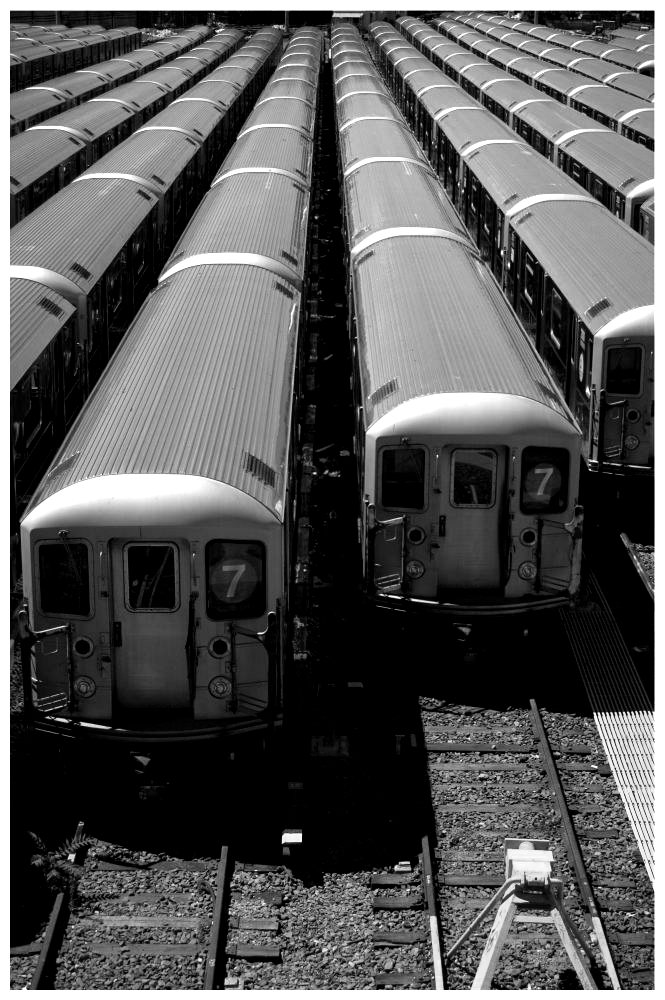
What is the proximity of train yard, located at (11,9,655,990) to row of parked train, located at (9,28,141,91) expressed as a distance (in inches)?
1015

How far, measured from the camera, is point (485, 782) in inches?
357

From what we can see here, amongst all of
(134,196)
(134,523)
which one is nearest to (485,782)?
(134,523)

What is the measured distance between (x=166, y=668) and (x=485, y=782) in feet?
8.83

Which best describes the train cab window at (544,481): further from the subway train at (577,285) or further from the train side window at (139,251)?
the train side window at (139,251)

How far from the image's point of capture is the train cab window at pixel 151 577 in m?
8.28

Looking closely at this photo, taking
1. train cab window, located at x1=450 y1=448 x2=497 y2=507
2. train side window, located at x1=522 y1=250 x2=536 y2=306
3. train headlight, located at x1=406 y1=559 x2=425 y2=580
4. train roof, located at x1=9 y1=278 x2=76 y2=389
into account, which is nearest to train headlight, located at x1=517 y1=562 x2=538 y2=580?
train cab window, located at x1=450 y1=448 x2=497 y2=507

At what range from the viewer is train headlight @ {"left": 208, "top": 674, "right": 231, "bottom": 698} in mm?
8516

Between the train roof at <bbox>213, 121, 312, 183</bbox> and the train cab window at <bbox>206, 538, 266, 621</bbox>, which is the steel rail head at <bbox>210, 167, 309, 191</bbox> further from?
the train cab window at <bbox>206, 538, 266, 621</bbox>

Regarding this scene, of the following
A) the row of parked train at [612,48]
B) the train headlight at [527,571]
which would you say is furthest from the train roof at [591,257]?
the row of parked train at [612,48]

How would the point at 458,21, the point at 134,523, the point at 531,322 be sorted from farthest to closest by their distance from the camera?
1. the point at 458,21
2. the point at 531,322
3. the point at 134,523

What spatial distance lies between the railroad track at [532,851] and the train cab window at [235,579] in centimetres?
214

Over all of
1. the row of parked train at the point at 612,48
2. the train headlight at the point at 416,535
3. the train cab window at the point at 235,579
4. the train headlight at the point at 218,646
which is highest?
the row of parked train at the point at 612,48

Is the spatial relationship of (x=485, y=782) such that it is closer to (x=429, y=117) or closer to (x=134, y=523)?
(x=134, y=523)

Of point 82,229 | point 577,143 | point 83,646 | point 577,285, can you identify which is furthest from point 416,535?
point 577,143
